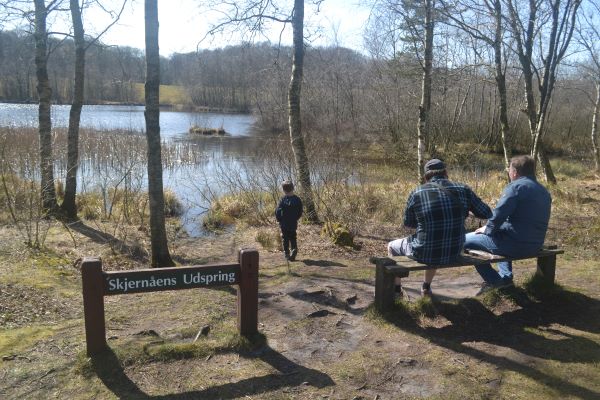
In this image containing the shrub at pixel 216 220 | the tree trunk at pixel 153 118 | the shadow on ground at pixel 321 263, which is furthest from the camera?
the shrub at pixel 216 220

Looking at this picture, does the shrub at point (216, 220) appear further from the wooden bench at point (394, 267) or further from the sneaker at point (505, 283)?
the sneaker at point (505, 283)

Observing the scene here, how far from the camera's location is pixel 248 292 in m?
4.29

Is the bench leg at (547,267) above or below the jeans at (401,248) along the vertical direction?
below

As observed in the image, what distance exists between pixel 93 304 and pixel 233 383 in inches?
49.2

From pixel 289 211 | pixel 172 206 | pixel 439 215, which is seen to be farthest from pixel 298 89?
pixel 439 215

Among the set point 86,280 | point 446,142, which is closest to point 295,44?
point 86,280

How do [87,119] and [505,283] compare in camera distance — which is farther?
[87,119]

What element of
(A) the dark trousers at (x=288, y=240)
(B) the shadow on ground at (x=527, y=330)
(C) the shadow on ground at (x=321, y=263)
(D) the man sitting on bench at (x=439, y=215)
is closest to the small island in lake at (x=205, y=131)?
(A) the dark trousers at (x=288, y=240)

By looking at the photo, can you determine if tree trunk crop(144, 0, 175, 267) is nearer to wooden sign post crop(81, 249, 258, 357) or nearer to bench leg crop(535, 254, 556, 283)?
wooden sign post crop(81, 249, 258, 357)

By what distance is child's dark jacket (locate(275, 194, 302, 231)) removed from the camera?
26.2ft

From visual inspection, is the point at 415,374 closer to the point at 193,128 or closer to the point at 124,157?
the point at 124,157

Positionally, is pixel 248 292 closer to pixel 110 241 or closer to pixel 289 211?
pixel 289 211

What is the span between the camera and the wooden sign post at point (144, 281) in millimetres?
3871

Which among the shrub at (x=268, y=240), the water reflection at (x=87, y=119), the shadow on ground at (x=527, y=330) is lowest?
the shrub at (x=268, y=240)
